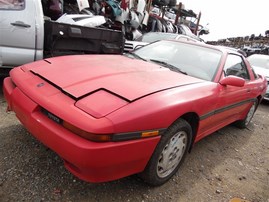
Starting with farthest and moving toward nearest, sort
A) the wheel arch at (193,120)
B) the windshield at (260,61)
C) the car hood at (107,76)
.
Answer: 1. the windshield at (260,61)
2. the wheel arch at (193,120)
3. the car hood at (107,76)

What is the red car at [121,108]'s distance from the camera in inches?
75.5

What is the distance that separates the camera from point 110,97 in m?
2.13

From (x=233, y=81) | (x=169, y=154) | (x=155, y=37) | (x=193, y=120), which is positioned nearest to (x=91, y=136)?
(x=169, y=154)

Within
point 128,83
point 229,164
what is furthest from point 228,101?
point 128,83

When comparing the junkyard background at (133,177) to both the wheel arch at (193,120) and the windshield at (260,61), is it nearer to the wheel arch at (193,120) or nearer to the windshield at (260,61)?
the wheel arch at (193,120)

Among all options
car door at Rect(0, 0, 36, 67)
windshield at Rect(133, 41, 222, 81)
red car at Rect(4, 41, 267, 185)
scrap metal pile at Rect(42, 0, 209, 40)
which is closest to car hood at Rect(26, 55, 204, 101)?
red car at Rect(4, 41, 267, 185)

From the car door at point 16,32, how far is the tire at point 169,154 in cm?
266

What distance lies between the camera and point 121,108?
2.00 m

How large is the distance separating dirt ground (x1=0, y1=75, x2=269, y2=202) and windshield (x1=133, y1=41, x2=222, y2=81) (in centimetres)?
103

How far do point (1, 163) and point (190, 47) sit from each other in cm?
262

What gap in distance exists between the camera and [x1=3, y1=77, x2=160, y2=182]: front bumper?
187 centimetres

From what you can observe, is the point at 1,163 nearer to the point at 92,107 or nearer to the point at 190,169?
the point at 92,107

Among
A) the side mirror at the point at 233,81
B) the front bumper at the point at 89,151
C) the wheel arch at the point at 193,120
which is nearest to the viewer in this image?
the front bumper at the point at 89,151

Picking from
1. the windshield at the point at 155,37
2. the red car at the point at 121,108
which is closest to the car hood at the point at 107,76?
the red car at the point at 121,108
